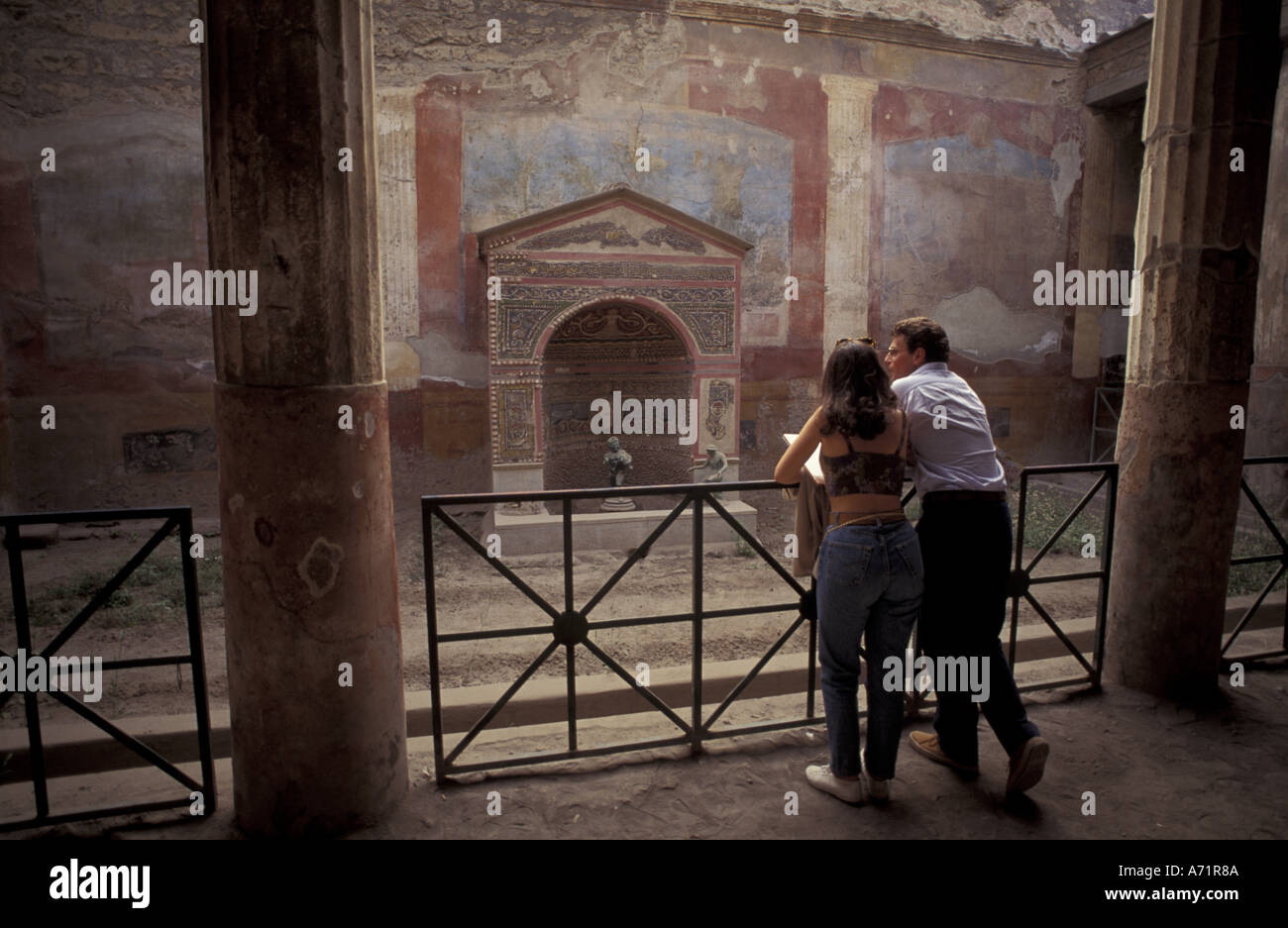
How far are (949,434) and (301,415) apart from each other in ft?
6.32

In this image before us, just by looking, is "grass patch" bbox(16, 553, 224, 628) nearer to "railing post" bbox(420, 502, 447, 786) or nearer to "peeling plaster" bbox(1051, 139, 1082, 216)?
"railing post" bbox(420, 502, 447, 786)

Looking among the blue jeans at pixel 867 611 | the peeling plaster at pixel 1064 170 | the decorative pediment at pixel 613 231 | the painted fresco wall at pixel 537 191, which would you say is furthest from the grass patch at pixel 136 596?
the peeling plaster at pixel 1064 170

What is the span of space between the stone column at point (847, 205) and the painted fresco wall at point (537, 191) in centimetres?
3

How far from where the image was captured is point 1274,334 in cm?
811

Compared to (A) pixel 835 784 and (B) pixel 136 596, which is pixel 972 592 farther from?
(B) pixel 136 596

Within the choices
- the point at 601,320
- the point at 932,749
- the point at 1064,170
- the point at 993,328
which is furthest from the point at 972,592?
the point at 1064,170

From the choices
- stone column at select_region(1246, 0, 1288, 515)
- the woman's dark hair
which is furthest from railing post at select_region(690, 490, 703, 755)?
stone column at select_region(1246, 0, 1288, 515)

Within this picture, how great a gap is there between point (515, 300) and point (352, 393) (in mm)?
5651

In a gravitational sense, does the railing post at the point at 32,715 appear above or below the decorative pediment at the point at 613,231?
below

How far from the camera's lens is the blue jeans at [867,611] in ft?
7.55

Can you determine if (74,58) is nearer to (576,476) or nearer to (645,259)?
(645,259)

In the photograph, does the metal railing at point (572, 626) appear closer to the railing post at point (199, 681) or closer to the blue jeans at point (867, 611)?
the blue jeans at point (867, 611)

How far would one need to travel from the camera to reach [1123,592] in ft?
11.0

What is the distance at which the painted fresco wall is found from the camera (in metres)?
7.71
